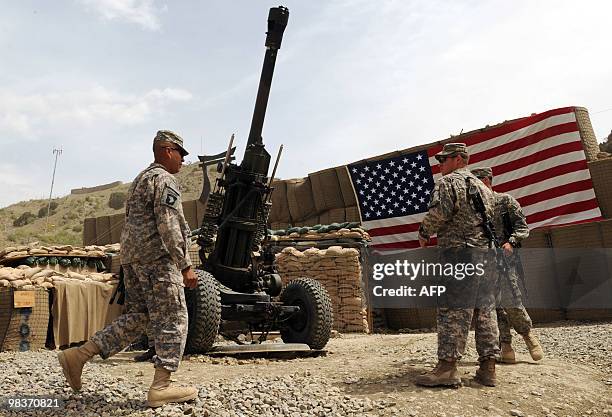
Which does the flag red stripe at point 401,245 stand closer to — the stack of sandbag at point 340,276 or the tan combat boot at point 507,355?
the stack of sandbag at point 340,276

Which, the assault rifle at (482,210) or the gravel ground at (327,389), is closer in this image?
the gravel ground at (327,389)

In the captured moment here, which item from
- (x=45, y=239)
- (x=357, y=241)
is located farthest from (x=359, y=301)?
(x=45, y=239)

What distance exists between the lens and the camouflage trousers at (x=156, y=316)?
3375 millimetres

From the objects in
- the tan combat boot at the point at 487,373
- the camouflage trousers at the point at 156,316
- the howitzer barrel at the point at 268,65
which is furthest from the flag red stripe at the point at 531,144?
the camouflage trousers at the point at 156,316

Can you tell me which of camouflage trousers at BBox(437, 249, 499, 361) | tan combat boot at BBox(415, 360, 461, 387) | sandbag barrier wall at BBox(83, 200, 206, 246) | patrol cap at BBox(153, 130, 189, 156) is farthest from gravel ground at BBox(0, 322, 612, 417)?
sandbag barrier wall at BBox(83, 200, 206, 246)

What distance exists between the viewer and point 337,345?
753cm

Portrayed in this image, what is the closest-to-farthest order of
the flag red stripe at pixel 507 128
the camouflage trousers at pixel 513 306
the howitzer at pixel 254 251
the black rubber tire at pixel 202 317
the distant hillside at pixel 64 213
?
the camouflage trousers at pixel 513 306 < the black rubber tire at pixel 202 317 < the howitzer at pixel 254 251 < the flag red stripe at pixel 507 128 < the distant hillside at pixel 64 213

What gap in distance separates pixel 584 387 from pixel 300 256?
7.07 metres

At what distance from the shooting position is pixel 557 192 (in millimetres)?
10492

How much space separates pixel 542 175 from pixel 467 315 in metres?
7.69

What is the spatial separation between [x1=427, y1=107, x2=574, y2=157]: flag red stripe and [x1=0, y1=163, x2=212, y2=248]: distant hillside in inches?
986

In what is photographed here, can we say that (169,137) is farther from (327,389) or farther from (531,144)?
(531,144)

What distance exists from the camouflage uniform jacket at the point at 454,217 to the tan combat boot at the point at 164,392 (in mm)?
1952

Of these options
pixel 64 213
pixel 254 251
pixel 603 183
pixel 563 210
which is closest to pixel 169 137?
pixel 254 251
